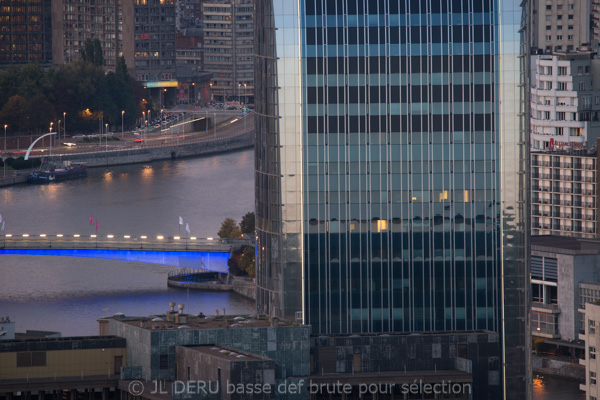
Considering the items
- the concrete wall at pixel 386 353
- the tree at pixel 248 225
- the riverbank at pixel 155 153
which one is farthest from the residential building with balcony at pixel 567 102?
the riverbank at pixel 155 153

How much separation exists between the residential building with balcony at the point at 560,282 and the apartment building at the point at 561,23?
72.6m

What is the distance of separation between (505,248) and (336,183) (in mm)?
5253

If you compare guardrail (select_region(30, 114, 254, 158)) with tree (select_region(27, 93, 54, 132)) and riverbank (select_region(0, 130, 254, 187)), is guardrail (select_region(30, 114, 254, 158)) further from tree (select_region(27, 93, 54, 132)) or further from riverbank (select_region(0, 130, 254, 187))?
tree (select_region(27, 93, 54, 132))

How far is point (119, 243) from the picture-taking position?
98062 mm

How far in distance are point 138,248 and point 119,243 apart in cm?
114

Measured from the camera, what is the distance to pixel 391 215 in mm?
60875

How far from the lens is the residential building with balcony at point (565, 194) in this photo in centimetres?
9200

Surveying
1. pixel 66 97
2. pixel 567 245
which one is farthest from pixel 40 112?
pixel 567 245

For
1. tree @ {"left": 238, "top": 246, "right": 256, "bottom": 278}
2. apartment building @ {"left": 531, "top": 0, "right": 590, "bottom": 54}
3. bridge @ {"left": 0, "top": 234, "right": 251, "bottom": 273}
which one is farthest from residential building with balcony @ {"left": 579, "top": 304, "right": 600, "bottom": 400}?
apartment building @ {"left": 531, "top": 0, "right": 590, "bottom": 54}

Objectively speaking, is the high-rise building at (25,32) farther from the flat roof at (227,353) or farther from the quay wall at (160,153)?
the flat roof at (227,353)

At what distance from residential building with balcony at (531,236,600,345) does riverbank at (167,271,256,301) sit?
51.0 feet

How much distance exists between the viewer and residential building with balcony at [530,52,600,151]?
98.9 meters

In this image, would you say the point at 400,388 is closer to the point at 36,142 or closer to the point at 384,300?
the point at 384,300

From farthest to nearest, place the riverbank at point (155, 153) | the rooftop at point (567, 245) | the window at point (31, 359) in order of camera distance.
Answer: the riverbank at point (155, 153)
the rooftop at point (567, 245)
the window at point (31, 359)
